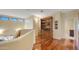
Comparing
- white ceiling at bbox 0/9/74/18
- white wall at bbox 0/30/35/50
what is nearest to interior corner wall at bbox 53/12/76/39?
white ceiling at bbox 0/9/74/18

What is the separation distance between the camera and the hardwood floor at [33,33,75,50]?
2.25 meters

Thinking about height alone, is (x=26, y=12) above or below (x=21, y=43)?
above

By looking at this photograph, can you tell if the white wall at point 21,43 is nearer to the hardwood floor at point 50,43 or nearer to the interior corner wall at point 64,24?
the hardwood floor at point 50,43

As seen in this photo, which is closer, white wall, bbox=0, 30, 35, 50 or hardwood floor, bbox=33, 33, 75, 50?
white wall, bbox=0, 30, 35, 50

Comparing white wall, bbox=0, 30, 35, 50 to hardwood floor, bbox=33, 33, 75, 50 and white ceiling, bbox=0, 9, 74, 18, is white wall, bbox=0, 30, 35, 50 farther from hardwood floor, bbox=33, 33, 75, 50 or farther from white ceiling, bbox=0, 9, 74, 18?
white ceiling, bbox=0, 9, 74, 18

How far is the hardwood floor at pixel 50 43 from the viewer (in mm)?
2246

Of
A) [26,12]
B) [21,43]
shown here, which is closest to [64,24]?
[26,12]

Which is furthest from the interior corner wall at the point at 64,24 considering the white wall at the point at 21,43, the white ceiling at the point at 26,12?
the white wall at the point at 21,43

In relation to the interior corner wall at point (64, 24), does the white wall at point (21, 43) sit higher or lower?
lower

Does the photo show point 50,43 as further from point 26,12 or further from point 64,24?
point 26,12

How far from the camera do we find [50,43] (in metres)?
2.26
